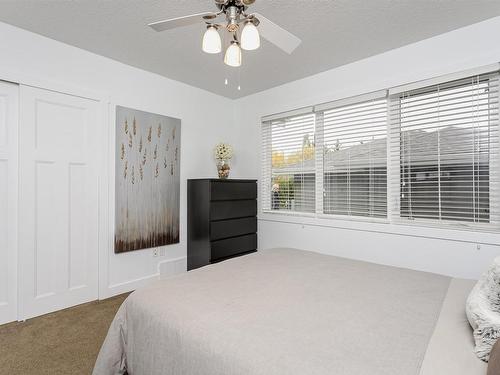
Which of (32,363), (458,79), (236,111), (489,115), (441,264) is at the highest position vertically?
(236,111)

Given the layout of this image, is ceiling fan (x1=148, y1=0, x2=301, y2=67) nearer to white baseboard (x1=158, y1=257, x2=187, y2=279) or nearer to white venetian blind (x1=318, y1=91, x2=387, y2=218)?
white venetian blind (x1=318, y1=91, x2=387, y2=218)

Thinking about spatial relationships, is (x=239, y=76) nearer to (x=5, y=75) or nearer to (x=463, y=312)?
(x=5, y=75)

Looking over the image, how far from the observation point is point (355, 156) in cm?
295

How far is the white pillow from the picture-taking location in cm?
92

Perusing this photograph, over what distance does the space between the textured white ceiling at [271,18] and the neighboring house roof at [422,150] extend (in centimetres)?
84

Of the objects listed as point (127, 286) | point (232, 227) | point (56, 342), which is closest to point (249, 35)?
point (232, 227)

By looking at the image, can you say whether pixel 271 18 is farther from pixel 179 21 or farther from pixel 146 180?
pixel 146 180

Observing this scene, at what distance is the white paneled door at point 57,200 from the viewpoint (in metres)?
2.37

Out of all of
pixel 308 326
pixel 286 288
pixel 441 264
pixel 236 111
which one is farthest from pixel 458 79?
pixel 236 111

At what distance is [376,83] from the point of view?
2.72m

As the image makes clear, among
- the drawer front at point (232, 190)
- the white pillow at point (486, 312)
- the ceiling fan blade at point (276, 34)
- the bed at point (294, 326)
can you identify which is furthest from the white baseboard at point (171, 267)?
the white pillow at point (486, 312)

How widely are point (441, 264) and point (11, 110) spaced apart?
3778 mm

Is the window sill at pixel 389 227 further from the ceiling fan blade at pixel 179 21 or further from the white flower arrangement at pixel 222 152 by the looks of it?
the ceiling fan blade at pixel 179 21

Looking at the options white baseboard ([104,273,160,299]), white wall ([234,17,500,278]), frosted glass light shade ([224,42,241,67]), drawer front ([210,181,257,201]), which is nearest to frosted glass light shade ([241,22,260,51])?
frosted glass light shade ([224,42,241,67])
